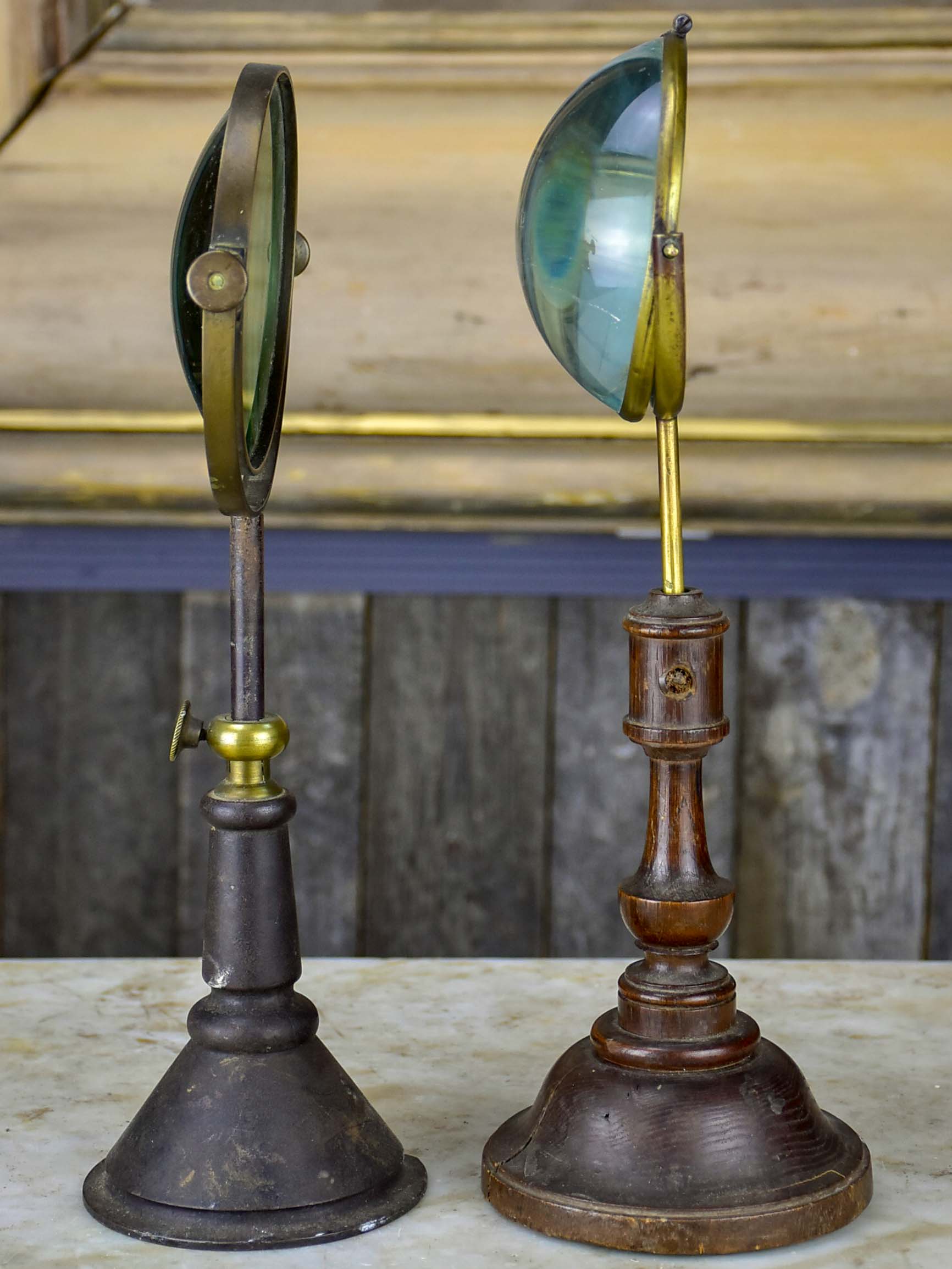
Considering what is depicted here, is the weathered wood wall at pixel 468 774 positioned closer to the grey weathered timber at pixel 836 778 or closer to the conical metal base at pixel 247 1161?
the grey weathered timber at pixel 836 778

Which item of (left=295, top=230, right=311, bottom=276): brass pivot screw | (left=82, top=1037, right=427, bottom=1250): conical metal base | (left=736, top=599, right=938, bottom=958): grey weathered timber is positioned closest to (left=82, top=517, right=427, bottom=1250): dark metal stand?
(left=82, top=1037, right=427, bottom=1250): conical metal base

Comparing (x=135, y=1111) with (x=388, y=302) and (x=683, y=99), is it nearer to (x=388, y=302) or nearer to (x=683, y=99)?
(x=683, y=99)

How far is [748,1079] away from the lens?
28.0 inches

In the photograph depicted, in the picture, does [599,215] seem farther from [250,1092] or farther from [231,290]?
[250,1092]

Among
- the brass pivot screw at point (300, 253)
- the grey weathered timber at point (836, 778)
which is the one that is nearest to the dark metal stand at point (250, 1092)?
the brass pivot screw at point (300, 253)

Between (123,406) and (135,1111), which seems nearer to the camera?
(135,1111)

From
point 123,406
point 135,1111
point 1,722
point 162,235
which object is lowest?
point 135,1111

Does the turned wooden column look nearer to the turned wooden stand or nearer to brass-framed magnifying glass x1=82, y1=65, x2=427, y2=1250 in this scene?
the turned wooden stand

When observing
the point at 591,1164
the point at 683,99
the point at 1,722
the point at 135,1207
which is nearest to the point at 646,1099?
the point at 591,1164

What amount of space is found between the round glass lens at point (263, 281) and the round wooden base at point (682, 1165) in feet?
1.10

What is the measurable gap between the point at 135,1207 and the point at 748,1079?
11.1 inches

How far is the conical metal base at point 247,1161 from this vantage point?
691 millimetres

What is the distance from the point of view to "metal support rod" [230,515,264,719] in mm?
717

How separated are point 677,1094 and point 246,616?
29 centimetres
